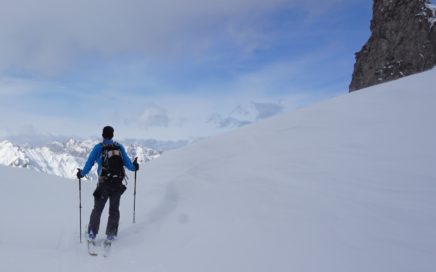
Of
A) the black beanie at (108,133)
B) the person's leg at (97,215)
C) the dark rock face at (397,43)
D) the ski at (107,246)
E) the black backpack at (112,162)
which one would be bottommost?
the ski at (107,246)

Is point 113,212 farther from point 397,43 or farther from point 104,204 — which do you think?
point 397,43

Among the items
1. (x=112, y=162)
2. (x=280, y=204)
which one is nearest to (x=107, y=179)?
(x=112, y=162)

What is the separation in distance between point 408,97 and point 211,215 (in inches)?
350

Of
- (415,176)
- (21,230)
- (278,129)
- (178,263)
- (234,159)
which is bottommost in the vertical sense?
(178,263)

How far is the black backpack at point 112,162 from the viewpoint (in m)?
8.52

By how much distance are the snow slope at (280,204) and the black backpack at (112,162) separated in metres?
1.59

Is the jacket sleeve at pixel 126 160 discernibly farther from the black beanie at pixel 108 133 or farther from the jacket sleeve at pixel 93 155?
the jacket sleeve at pixel 93 155

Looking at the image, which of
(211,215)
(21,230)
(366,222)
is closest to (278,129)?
(211,215)

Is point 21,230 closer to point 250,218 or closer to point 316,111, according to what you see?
point 250,218

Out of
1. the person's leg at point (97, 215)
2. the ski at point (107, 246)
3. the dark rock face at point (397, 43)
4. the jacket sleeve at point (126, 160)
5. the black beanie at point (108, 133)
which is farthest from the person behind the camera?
the dark rock face at point (397, 43)

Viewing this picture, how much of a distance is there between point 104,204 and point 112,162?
0.98 m

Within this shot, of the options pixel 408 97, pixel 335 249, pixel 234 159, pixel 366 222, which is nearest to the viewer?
pixel 335 249

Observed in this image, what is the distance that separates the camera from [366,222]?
707 centimetres

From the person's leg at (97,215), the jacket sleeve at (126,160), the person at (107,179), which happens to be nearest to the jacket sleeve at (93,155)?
the person at (107,179)
